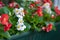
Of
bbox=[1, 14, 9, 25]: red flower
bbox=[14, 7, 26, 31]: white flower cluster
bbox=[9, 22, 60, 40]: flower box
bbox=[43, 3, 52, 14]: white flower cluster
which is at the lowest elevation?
bbox=[9, 22, 60, 40]: flower box

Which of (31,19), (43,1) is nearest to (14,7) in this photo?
(31,19)

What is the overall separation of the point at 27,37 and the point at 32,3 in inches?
24.4

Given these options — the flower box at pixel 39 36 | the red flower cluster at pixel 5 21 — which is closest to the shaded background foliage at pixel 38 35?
the flower box at pixel 39 36

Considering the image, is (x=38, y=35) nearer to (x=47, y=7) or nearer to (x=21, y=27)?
(x=21, y=27)

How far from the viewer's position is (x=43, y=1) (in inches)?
105

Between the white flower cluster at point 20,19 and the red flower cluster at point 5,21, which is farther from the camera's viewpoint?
the white flower cluster at point 20,19

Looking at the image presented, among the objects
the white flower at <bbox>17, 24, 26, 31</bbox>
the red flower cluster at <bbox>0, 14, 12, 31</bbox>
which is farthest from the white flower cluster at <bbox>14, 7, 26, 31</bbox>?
the red flower cluster at <bbox>0, 14, 12, 31</bbox>

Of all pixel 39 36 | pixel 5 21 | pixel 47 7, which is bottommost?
pixel 39 36

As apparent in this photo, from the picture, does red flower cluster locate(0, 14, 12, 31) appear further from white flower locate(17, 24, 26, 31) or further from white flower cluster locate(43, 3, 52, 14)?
white flower cluster locate(43, 3, 52, 14)

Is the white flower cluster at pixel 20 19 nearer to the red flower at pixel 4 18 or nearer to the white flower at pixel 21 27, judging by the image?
the white flower at pixel 21 27

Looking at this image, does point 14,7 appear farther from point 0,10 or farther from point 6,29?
point 6,29

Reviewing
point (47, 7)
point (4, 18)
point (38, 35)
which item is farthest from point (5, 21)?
point (47, 7)

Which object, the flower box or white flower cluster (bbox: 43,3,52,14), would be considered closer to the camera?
the flower box

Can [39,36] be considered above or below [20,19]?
below
